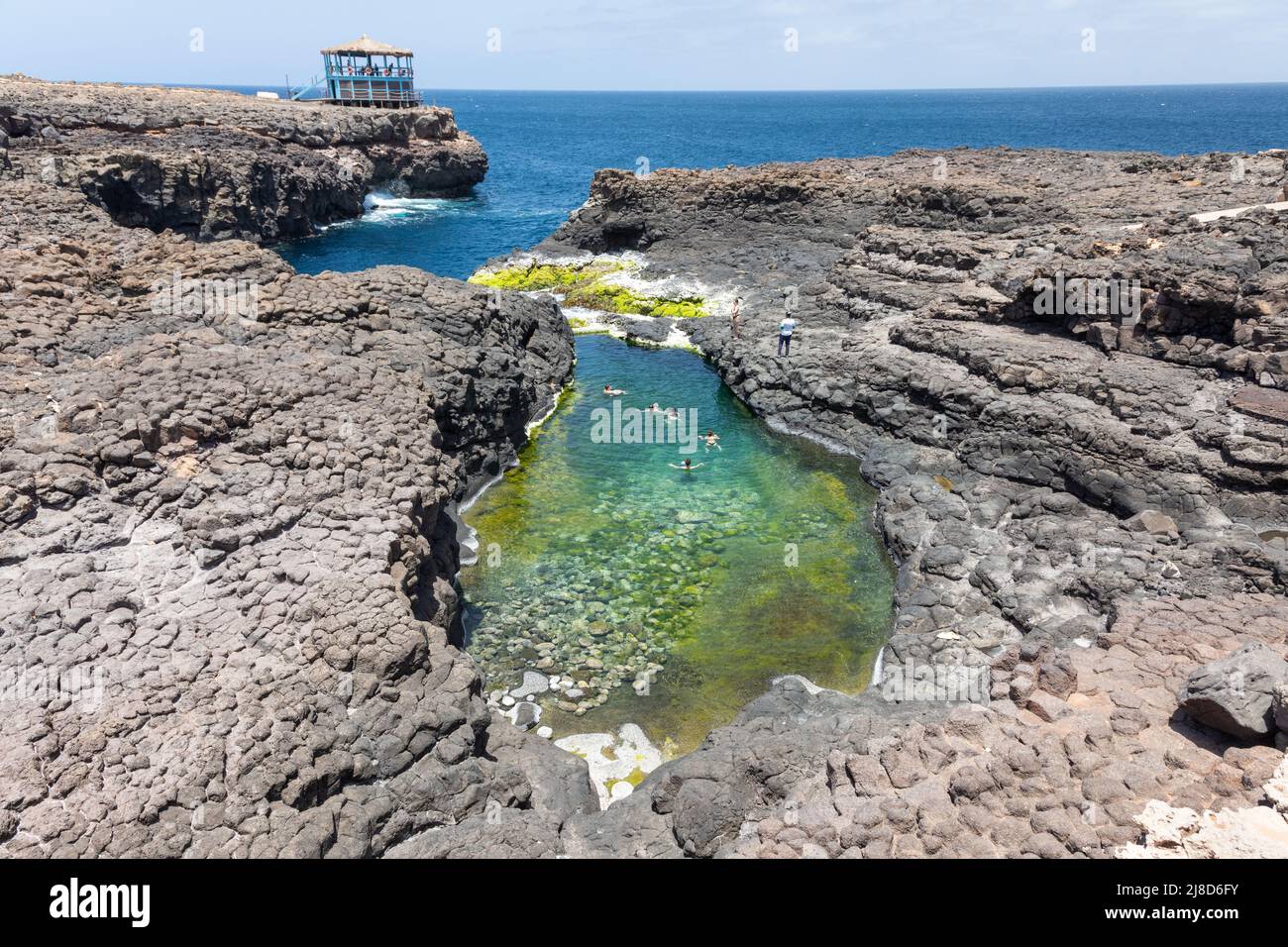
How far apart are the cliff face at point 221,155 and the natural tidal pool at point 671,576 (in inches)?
1796

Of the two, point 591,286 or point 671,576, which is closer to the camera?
point 671,576

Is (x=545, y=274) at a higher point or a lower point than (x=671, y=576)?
higher

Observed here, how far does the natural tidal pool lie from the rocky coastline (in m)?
1.02

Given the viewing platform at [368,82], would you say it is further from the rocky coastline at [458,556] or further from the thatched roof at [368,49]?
the rocky coastline at [458,556]

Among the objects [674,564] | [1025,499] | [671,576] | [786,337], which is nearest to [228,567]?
[671,576]

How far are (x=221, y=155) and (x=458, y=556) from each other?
61.4 m

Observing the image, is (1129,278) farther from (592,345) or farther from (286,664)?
(286,664)

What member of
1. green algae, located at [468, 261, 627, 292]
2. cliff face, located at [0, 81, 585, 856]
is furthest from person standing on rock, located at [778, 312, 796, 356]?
green algae, located at [468, 261, 627, 292]

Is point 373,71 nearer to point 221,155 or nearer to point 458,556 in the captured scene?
point 221,155

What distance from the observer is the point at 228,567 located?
51.6 feet

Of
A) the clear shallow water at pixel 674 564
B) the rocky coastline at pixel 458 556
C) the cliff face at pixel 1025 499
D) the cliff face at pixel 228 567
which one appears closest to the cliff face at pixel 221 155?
the rocky coastline at pixel 458 556

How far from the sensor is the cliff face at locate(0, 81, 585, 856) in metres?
12.0

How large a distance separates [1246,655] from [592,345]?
3252cm

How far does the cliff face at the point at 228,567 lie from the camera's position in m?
12.0
